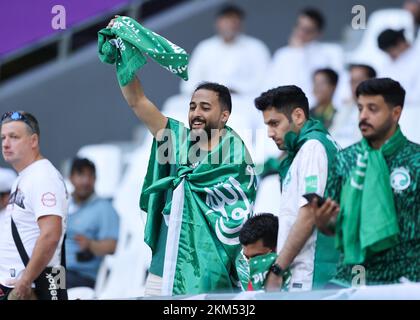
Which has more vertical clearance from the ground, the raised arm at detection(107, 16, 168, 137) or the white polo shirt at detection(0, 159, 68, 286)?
the raised arm at detection(107, 16, 168, 137)

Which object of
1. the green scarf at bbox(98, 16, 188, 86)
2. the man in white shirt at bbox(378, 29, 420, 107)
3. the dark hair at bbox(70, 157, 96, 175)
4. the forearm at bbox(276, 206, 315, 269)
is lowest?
the forearm at bbox(276, 206, 315, 269)

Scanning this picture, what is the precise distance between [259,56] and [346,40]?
3.19ft

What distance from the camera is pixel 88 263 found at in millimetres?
10344

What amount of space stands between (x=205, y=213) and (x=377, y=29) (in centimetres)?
521

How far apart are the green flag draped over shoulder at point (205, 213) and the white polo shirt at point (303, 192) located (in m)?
0.29

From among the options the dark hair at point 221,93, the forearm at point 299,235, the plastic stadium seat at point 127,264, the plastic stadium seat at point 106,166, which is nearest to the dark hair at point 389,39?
the plastic stadium seat at point 127,264

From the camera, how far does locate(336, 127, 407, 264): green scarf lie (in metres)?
6.98

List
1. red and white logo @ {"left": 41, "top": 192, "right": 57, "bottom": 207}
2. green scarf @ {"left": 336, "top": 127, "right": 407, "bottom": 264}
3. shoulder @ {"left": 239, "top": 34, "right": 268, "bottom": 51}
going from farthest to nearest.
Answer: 1. shoulder @ {"left": 239, "top": 34, "right": 268, "bottom": 51}
2. red and white logo @ {"left": 41, "top": 192, "right": 57, "bottom": 207}
3. green scarf @ {"left": 336, "top": 127, "right": 407, "bottom": 264}

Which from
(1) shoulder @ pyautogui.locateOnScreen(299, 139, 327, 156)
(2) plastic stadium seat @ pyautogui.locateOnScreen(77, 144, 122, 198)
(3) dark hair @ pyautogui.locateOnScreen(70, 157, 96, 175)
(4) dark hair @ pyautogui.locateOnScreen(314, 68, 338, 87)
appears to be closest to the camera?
(1) shoulder @ pyautogui.locateOnScreen(299, 139, 327, 156)

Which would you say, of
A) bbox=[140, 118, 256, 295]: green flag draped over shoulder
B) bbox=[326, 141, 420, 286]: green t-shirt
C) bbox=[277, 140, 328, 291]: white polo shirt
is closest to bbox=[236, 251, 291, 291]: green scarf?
bbox=[140, 118, 256, 295]: green flag draped over shoulder

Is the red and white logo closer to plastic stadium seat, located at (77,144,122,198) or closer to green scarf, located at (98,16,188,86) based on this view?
green scarf, located at (98,16,188,86)

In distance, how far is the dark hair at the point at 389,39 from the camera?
37.0 feet

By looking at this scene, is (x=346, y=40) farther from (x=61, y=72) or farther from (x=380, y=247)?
(x=380, y=247)

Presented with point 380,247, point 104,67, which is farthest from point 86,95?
point 380,247
